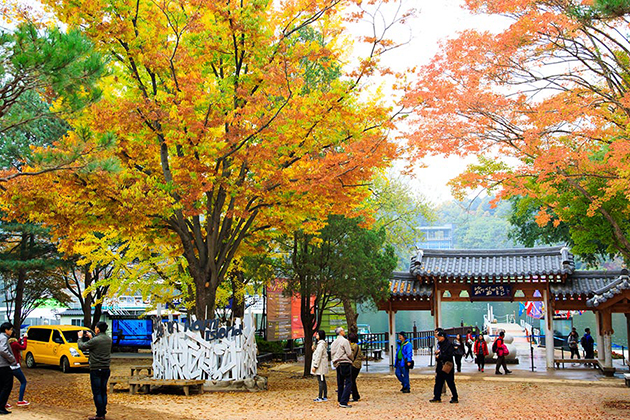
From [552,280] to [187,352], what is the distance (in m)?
13.6

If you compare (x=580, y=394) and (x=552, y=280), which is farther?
(x=552, y=280)

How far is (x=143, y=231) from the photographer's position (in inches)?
564

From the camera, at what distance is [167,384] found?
13.4 metres

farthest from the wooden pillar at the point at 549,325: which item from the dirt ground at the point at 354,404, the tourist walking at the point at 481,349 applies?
the dirt ground at the point at 354,404

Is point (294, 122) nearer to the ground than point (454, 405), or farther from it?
farther from it

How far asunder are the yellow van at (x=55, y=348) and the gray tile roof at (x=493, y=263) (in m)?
12.1

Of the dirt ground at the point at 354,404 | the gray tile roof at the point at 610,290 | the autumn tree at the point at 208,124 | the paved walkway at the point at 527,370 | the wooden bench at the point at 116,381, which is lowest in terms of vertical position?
the paved walkway at the point at 527,370

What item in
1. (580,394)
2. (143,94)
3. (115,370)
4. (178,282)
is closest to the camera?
(143,94)

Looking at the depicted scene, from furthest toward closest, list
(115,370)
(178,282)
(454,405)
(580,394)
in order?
(178,282), (115,370), (580,394), (454,405)

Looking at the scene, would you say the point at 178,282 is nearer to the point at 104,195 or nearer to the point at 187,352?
the point at 187,352

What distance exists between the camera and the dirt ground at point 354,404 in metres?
10.9

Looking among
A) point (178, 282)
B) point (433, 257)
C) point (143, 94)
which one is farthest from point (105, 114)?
point (433, 257)

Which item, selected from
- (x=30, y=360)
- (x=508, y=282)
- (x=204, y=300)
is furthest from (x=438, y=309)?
(x=30, y=360)

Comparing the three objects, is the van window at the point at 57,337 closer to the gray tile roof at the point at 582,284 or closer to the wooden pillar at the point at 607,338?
the gray tile roof at the point at 582,284
